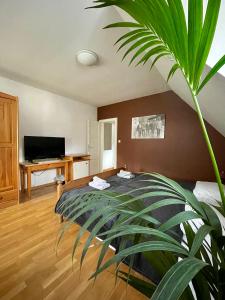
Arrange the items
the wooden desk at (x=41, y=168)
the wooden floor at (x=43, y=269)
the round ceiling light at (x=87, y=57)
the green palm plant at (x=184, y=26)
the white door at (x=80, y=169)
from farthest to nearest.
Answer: the white door at (x=80, y=169), the wooden desk at (x=41, y=168), the round ceiling light at (x=87, y=57), the wooden floor at (x=43, y=269), the green palm plant at (x=184, y=26)

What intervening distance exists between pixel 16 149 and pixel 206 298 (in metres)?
2.96

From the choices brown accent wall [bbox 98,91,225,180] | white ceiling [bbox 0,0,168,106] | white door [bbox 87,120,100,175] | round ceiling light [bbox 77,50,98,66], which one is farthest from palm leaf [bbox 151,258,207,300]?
white door [bbox 87,120,100,175]

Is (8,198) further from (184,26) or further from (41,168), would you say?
(184,26)

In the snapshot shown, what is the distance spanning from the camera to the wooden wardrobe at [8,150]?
2.40 metres

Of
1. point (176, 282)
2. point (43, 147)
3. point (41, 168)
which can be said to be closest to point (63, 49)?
point (43, 147)

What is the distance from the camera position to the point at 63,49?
1984mm

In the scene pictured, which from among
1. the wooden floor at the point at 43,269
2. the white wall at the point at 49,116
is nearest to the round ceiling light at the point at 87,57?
the white wall at the point at 49,116

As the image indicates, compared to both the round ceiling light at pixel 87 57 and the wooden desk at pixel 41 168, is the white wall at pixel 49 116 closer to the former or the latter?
the wooden desk at pixel 41 168

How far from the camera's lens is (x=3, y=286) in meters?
1.21

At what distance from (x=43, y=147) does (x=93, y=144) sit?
167 centimetres

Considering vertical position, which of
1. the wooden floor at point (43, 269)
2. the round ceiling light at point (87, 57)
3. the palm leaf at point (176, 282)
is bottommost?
the wooden floor at point (43, 269)

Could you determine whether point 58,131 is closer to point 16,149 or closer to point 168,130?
point 16,149

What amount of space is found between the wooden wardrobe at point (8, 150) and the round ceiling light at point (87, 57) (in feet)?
4.46

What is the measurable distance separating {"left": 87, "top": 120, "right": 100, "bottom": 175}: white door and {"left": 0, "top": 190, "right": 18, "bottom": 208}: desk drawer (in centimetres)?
233
